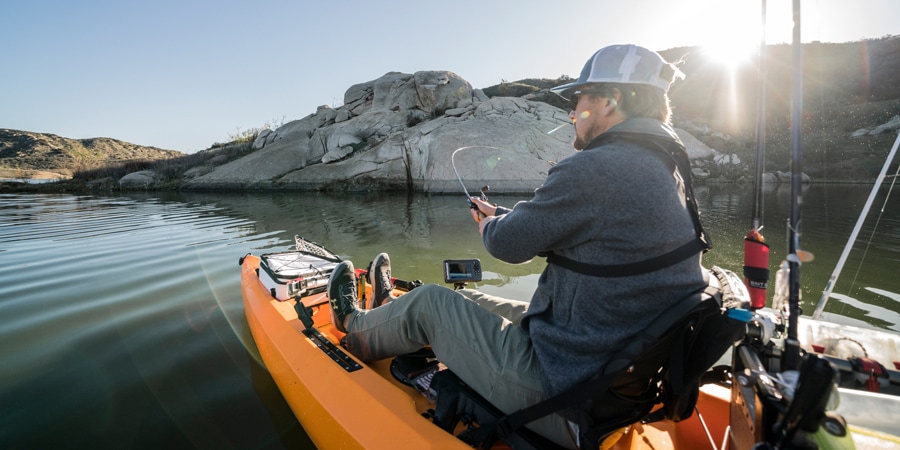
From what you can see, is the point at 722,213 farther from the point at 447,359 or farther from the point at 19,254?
the point at 19,254

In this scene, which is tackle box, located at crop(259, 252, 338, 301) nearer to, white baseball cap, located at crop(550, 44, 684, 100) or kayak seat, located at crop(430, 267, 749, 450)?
kayak seat, located at crop(430, 267, 749, 450)

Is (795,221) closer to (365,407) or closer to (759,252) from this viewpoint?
(759,252)

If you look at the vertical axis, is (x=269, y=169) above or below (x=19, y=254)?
above

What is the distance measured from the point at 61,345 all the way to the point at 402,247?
5677 mm

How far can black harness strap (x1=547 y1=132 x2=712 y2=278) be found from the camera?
156cm

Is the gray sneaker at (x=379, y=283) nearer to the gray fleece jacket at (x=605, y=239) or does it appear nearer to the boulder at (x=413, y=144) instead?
the gray fleece jacket at (x=605, y=239)

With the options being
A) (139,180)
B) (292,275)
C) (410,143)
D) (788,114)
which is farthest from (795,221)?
(788,114)

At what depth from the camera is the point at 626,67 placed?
72.9 inches

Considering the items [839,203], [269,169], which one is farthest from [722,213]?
[269,169]

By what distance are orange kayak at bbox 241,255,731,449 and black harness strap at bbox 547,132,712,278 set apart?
1.04 meters

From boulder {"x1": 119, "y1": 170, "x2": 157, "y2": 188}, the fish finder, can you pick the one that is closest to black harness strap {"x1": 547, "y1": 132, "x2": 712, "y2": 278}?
the fish finder

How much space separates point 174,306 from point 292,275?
7.34 ft

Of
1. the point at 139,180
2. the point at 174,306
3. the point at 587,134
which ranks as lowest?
the point at 174,306

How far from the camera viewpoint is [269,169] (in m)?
25.3
